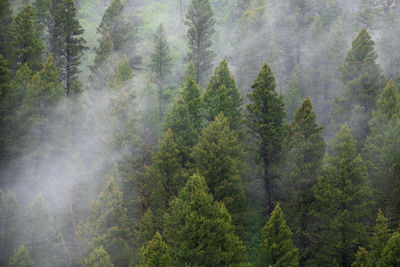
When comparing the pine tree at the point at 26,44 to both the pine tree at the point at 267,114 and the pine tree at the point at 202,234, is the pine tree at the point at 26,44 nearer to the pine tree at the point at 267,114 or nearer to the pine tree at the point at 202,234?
the pine tree at the point at 267,114

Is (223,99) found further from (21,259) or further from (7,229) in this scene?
(7,229)

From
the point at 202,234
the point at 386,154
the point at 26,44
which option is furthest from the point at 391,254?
the point at 26,44

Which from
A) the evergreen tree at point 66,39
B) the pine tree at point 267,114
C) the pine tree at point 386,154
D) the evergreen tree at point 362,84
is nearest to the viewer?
the pine tree at point 386,154

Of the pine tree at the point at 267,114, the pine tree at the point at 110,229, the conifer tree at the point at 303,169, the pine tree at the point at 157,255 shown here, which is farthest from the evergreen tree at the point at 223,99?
the pine tree at the point at 157,255

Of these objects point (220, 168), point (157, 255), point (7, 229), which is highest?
point (220, 168)

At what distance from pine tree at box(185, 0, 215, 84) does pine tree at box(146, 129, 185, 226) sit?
17947mm

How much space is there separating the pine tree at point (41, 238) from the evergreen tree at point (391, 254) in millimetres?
20449

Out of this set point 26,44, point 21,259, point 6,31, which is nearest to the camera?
point 21,259

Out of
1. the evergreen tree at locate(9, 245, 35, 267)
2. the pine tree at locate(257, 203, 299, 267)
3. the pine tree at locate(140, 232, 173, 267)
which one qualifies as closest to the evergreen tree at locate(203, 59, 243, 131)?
the pine tree at locate(257, 203, 299, 267)

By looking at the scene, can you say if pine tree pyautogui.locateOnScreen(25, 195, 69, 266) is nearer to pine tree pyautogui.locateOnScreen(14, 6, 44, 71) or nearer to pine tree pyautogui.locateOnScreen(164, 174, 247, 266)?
pine tree pyautogui.locateOnScreen(164, 174, 247, 266)

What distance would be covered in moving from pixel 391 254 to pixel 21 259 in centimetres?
2132

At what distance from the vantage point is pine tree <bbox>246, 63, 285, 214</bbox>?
89.7ft

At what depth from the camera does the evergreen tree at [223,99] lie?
94.6 feet

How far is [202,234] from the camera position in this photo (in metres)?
19.1
